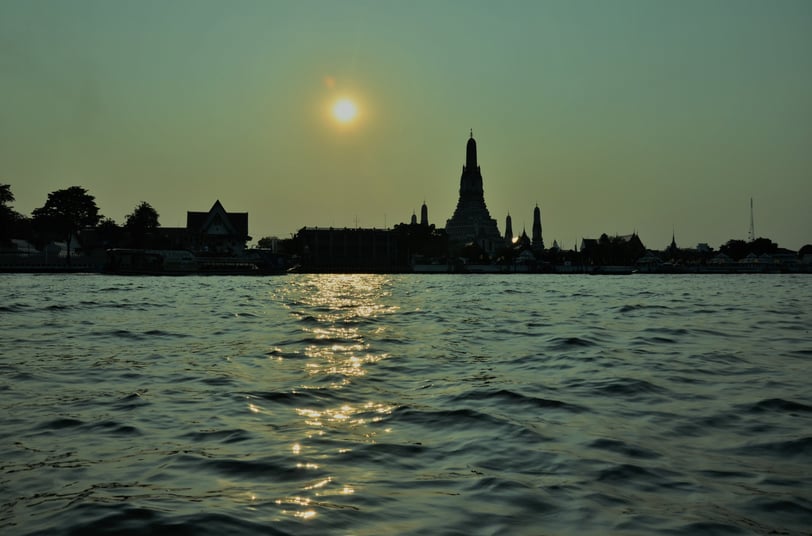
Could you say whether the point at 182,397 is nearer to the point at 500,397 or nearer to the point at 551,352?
the point at 500,397

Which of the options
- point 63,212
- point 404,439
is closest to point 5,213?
point 63,212

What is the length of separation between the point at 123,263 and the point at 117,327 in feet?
259

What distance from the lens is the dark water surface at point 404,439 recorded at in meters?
4.38

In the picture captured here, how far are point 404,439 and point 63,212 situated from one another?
11055 centimetres

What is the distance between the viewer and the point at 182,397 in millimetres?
8570

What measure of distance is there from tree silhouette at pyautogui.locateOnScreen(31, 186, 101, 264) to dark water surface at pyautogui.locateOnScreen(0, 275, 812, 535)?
3914 inches

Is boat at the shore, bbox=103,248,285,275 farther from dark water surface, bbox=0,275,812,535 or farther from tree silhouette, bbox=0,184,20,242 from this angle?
dark water surface, bbox=0,275,812,535

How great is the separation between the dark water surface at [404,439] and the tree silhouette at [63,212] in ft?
326

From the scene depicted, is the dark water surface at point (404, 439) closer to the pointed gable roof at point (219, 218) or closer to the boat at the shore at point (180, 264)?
the boat at the shore at point (180, 264)

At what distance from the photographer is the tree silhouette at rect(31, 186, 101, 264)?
10269 cm

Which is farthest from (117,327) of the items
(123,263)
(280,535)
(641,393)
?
(123,263)

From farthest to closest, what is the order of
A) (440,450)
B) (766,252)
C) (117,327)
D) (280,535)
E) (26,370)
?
(766,252), (117,327), (26,370), (440,450), (280,535)

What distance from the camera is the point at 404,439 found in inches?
256

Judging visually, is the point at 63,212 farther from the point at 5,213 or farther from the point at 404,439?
the point at 404,439
